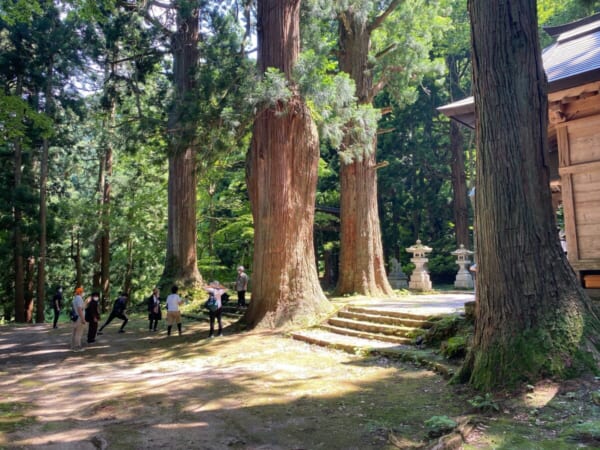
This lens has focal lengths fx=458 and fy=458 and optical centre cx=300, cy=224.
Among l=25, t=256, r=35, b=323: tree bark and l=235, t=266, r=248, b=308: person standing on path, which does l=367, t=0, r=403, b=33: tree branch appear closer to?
l=235, t=266, r=248, b=308: person standing on path

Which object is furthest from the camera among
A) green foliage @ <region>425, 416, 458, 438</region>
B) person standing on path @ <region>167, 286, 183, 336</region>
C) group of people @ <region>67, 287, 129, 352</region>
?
person standing on path @ <region>167, 286, 183, 336</region>

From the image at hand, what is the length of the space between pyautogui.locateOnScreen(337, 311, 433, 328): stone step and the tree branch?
9.85 metres

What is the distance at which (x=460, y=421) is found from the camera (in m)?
4.13

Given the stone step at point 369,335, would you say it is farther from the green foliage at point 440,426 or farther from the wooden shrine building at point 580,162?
the green foliage at point 440,426

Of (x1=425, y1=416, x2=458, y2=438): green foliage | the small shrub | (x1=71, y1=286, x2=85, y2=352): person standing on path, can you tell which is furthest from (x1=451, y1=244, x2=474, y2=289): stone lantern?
(x1=425, y1=416, x2=458, y2=438): green foliage

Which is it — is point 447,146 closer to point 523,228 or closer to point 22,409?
point 523,228

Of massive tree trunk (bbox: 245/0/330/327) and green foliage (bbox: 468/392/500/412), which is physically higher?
massive tree trunk (bbox: 245/0/330/327)

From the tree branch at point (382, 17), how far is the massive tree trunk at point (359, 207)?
5.3 inches

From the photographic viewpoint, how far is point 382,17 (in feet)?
49.4

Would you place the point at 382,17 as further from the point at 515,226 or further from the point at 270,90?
the point at 515,226

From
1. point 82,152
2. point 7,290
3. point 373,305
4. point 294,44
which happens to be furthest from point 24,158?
point 373,305

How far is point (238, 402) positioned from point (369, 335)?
179 inches

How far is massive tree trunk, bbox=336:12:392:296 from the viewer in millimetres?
14789

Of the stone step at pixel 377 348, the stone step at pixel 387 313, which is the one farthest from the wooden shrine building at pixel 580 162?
the stone step at pixel 377 348
